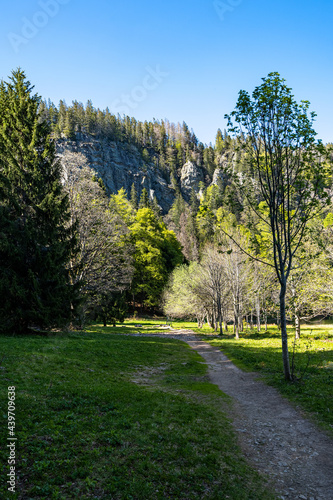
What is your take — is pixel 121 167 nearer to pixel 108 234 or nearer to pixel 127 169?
pixel 127 169

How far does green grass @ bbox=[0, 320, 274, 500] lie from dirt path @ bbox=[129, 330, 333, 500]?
0.41m

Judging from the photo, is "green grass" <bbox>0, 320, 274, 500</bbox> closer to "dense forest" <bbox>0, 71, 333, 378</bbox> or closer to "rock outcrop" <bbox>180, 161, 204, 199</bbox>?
"dense forest" <bbox>0, 71, 333, 378</bbox>

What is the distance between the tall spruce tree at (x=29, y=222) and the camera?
1545cm

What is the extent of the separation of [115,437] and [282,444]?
161 inches

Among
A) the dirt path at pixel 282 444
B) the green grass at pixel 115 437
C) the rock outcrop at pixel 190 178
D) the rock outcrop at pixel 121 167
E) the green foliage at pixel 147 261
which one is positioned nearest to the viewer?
the green grass at pixel 115 437

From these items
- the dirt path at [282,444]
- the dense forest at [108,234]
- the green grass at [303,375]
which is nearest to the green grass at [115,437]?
the dirt path at [282,444]

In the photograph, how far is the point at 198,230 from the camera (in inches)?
3467

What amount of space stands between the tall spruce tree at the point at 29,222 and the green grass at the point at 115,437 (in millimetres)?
4582

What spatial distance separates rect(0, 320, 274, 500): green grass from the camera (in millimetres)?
4570

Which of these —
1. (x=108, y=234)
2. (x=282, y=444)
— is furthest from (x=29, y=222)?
(x=282, y=444)

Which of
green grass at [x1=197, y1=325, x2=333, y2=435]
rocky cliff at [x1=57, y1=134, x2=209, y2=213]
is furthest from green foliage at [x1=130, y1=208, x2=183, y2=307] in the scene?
rocky cliff at [x1=57, y1=134, x2=209, y2=213]

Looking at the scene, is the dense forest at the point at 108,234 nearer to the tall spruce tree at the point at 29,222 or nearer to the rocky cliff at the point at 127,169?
the tall spruce tree at the point at 29,222

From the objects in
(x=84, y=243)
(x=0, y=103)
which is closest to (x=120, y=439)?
(x=84, y=243)

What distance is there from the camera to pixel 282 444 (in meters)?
6.48
